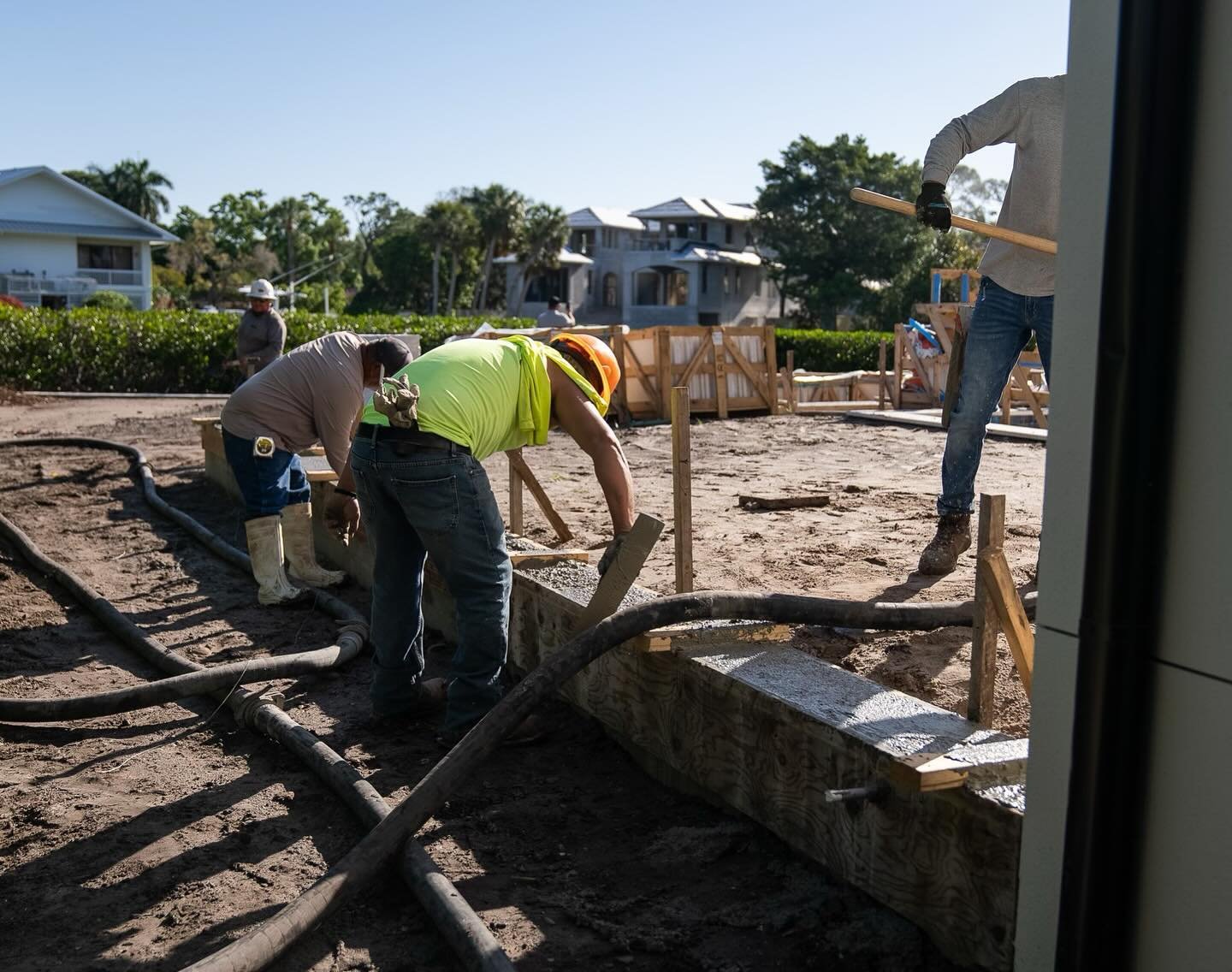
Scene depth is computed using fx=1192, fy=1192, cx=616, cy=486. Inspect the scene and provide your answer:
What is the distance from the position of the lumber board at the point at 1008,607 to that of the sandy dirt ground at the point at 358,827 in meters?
0.77

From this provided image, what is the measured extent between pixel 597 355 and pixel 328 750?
1722 millimetres

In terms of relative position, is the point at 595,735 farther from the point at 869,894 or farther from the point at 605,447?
the point at 869,894

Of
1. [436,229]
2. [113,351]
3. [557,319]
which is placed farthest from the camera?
[436,229]

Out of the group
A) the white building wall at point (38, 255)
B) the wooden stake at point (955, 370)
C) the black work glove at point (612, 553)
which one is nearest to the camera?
the black work glove at point (612, 553)

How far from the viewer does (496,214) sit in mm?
67500

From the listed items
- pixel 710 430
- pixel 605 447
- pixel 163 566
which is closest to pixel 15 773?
pixel 605 447

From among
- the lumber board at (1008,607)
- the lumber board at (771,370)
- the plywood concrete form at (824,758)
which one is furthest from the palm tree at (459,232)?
the lumber board at (1008,607)

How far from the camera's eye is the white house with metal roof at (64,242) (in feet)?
168

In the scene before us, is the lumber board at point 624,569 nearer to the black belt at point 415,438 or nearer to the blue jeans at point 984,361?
the black belt at point 415,438

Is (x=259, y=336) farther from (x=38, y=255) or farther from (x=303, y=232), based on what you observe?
(x=303, y=232)

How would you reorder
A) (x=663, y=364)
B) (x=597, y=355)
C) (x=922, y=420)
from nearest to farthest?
(x=597, y=355), (x=922, y=420), (x=663, y=364)

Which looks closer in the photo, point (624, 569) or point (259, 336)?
point (624, 569)

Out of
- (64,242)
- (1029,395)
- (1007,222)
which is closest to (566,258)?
(64,242)

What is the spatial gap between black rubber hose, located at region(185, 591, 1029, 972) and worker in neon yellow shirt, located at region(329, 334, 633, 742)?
52cm
